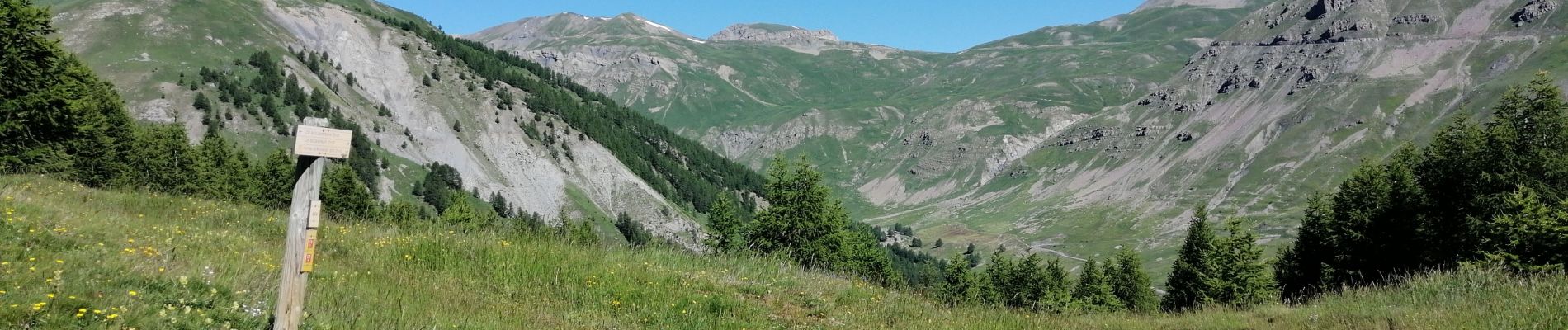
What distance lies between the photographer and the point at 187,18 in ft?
522

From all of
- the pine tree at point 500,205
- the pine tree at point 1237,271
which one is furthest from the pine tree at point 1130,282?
the pine tree at point 500,205

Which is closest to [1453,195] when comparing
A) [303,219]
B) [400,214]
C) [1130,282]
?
[1130,282]

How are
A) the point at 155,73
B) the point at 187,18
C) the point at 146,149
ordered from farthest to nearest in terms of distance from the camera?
the point at 187,18 → the point at 155,73 → the point at 146,149

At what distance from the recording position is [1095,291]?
2365 inches

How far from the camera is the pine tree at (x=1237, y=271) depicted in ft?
156

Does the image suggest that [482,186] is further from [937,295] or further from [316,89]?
[937,295]

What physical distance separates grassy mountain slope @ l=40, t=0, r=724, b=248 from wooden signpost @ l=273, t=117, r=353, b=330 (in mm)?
122204

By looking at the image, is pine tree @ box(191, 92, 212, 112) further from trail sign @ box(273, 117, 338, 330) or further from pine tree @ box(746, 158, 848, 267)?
trail sign @ box(273, 117, 338, 330)

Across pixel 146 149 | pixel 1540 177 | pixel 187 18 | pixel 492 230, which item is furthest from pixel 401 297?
pixel 187 18

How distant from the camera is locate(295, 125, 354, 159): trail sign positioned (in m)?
7.46

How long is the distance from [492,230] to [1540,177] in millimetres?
40016

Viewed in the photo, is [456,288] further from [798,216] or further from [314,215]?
[798,216]

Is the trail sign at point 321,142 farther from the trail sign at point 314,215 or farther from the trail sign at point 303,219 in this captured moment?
the trail sign at point 314,215

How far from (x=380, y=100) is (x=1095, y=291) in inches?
6473
